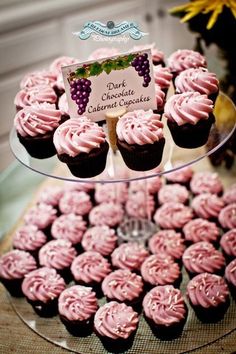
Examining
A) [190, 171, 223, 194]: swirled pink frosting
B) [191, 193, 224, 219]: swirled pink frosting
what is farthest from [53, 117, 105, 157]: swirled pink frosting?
[190, 171, 223, 194]: swirled pink frosting

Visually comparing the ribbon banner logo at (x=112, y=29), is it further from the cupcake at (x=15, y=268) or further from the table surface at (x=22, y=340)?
the table surface at (x=22, y=340)

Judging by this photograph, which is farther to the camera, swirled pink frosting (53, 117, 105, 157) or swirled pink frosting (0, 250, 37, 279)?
swirled pink frosting (0, 250, 37, 279)

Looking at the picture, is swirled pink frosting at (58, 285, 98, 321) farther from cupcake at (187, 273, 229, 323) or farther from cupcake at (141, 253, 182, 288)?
cupcake at (187, 273, 229, 323)

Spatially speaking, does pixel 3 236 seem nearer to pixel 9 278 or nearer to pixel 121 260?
pixel 9 278

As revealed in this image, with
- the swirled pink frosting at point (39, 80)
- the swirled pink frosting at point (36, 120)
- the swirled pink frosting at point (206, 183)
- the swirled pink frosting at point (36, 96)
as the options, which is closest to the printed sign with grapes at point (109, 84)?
the swirled pink frosting at point (36, 120)

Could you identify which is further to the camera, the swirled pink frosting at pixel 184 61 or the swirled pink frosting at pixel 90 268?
the swirled pink frosting at pixel 184 61
